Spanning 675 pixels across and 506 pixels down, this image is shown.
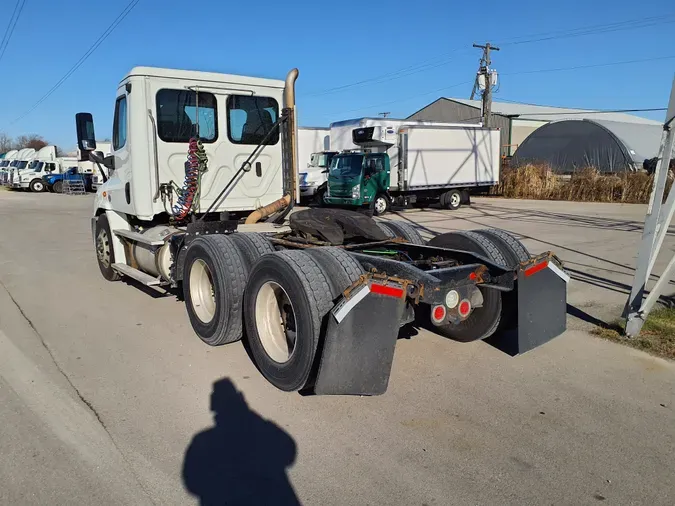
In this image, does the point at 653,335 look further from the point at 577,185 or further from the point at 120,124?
the point at 577,185

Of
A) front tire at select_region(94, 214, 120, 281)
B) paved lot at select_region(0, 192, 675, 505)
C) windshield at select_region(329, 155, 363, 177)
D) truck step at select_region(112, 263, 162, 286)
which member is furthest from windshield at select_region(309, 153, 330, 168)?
paved lot at select_region(0, 192, 675, 505)

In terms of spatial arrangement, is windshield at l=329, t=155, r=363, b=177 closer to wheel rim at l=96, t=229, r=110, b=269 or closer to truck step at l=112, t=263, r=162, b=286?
wheel rim at l=96, t=229, r=110, b=269

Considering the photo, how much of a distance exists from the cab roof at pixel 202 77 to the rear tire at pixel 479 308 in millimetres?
3225

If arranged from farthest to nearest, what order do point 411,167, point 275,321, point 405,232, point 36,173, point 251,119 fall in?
point 36,173 → point 411,167 → point 251,119 → point 405,232 → point 275,321

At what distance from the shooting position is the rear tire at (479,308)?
4.77m

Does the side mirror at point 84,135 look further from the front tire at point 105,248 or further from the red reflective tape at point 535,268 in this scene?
the red reflective tape at point 535,268

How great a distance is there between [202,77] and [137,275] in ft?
8.39

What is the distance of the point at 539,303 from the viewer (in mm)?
4320

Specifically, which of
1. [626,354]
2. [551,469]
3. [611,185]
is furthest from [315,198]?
[551,469]

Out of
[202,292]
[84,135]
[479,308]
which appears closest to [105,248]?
[84,135]

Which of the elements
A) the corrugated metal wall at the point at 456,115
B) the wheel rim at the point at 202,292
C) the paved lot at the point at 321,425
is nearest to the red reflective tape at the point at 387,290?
the paved lot at the point at 321,425

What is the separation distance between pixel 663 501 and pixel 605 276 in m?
6.07

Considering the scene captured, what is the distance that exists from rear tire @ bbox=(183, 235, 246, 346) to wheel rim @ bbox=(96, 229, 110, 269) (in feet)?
9.32

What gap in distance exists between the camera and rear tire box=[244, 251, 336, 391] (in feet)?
12.2
